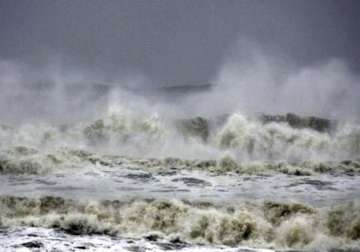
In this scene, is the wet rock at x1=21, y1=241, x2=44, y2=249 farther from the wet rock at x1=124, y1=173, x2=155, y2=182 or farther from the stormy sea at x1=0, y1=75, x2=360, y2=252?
the wet rock at x1=124, y1=173, x2=155, y2=182

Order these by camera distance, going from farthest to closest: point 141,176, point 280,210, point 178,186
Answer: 1. point 141,176
2. point 178,186
3. point 280,210

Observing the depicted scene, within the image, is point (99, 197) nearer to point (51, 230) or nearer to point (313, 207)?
point (51, 230)

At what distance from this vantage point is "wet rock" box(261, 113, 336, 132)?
768 inches

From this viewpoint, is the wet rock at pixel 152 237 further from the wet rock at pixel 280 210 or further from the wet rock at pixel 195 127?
the wet rock at pixel 195 127

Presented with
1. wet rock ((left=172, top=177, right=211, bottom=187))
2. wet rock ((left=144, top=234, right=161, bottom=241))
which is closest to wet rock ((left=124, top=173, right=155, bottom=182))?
wet rock ((left=172, top=177, right=211, bottom=187))

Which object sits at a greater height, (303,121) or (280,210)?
(303,121)

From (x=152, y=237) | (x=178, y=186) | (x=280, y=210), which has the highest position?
(x=178, y=186)

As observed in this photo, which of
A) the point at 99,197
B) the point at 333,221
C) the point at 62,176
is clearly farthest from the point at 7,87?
the point at 333,221

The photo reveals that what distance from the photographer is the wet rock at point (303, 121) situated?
19500 mm

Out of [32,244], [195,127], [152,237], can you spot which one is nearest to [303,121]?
[195,127]

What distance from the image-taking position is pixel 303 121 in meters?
20.3

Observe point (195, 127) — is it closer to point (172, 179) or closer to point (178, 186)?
point (172, 179)

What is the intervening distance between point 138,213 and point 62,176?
4201 mm

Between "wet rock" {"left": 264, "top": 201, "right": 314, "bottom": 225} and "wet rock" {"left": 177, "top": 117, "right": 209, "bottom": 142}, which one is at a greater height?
"wet rock" {"left": 177, "top": 117, "right": 209, "bottom": 142}
